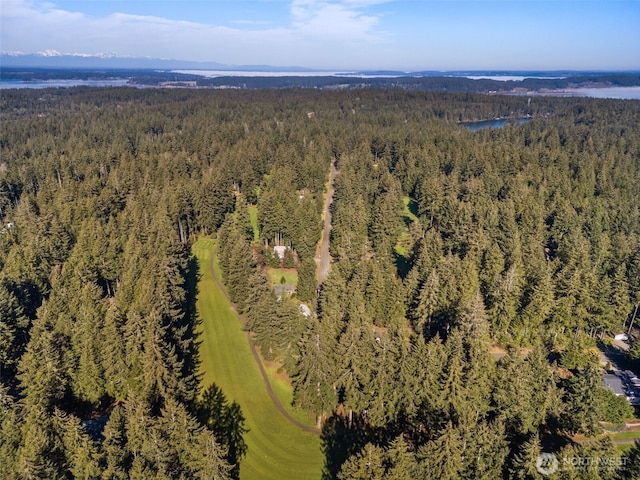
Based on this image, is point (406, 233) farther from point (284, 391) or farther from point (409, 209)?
point (284, 391)

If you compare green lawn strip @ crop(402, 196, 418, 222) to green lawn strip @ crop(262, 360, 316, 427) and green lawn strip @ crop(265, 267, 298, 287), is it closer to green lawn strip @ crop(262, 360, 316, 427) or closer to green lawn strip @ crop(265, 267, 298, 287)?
green lawn strip @ crop(265, 267, 298, 287)

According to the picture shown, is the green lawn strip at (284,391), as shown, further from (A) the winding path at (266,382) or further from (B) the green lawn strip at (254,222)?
(B) the green lawn strip at (254,222)

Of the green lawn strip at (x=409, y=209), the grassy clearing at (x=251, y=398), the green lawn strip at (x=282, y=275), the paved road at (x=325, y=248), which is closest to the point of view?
the grassy clearing at (x=251, y=398)

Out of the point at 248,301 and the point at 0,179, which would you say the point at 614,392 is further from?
the point at 0,179

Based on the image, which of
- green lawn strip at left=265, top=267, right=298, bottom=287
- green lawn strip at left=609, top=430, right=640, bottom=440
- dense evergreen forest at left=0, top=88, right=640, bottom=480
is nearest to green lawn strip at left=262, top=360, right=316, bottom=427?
dense evergreen forest at left=0, top=88, right=640, bottom=480

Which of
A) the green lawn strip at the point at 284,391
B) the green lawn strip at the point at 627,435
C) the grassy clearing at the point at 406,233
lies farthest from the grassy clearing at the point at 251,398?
the grassy clearing at the point at 406,233

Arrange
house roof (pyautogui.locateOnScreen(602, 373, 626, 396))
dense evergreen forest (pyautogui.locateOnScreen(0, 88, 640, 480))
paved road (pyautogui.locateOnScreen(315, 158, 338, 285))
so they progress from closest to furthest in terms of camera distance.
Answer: dense evergreen forest (pyautogui.locateOnScreen(0, 88, 640, 480))
house roof (pyautogui.locateOnScreen(602, 373, 626, 396))
paved road (pyautogui.locateOnScreen(315, 158, 338, 285))

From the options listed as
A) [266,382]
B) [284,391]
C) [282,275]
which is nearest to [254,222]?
[282,275]

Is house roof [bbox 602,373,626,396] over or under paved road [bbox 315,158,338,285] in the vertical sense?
under
